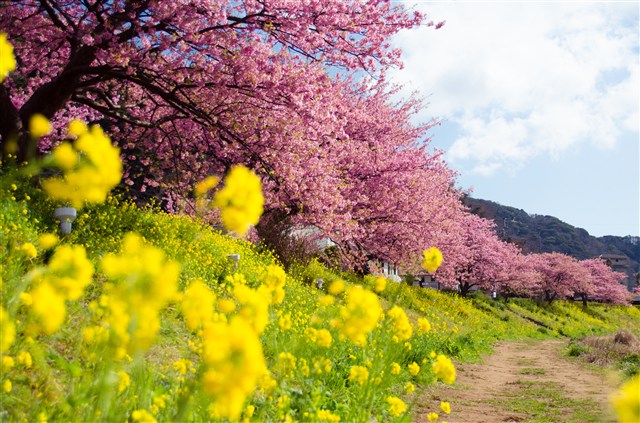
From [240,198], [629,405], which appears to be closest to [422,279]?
[240,198]

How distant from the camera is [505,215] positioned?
15188cm

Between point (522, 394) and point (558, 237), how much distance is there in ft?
483

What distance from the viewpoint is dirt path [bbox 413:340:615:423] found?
6.88m

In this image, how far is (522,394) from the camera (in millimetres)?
8648

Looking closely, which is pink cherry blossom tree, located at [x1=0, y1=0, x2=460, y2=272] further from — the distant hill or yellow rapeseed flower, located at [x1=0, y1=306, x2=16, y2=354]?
the distant hill

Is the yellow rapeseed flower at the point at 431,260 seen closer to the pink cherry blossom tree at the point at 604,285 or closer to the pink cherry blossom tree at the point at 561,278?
the pink cherry blossom tree at the point at 561,278

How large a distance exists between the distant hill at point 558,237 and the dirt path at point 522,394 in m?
122

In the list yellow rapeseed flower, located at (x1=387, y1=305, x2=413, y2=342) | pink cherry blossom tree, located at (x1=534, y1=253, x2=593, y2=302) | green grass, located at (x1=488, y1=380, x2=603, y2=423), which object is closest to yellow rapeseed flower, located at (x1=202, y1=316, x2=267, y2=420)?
yellow rapeseed flower, located at (x1=387, y1=305, x2=413, y2=342)

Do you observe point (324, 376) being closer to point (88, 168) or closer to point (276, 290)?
point (276, 290)

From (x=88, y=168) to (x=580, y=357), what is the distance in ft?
52.1

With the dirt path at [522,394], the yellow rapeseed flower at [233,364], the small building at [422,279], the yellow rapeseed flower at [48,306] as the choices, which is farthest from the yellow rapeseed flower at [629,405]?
the small building at [422,279]

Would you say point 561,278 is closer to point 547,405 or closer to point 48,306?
point 547,405

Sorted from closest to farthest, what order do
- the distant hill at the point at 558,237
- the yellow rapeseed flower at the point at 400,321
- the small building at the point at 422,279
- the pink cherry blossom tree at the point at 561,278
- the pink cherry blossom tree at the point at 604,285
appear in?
the yellow rapeseed flower at the point at 400,321 → the small building at the point at 422,279 → the pink cherry blossom tree at the point at 561,278 → the pink cherry blossom tree at the point at 604,285 → the distant hill at the point at 558,237

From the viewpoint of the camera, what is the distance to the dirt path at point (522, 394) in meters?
6.88
